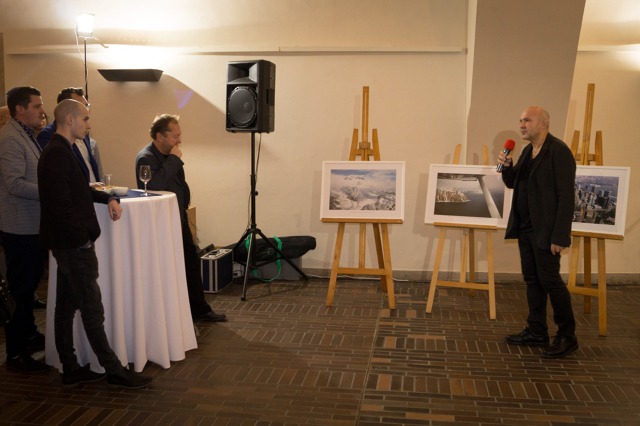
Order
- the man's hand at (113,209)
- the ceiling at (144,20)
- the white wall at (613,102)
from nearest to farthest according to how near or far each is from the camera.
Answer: the man's hand at (113,209)
the white wall at (613,102)
the ceiling at (144,20)

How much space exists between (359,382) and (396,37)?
374 cm

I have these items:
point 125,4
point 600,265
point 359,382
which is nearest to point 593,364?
point 600,265

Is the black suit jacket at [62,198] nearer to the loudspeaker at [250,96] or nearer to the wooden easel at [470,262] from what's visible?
the loudspeaker at [250,96]

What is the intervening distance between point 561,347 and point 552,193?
3.44ft

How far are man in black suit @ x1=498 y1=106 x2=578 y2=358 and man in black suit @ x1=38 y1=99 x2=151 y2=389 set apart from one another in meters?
2.68

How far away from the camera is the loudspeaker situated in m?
5.93

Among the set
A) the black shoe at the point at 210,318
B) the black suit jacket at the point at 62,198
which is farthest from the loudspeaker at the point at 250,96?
the black suit jacket at the point at 62,198

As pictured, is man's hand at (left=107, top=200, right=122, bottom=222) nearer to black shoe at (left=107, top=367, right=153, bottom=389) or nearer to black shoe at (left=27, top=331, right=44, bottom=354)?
black shoe at (left=107, top=367, right=153, bottom=389)

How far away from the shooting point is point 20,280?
14.1 feet

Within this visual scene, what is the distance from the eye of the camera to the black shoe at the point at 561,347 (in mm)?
4562

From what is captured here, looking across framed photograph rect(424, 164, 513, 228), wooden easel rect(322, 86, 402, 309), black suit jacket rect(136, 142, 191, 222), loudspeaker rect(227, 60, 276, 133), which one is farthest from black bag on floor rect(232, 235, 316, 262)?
black suit jacket rect(136, 142, 191, 222)

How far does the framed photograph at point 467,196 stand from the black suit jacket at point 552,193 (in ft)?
3.45

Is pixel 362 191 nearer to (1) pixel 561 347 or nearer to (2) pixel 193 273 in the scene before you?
(2) pixel 193 273

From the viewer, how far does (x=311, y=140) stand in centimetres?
680
